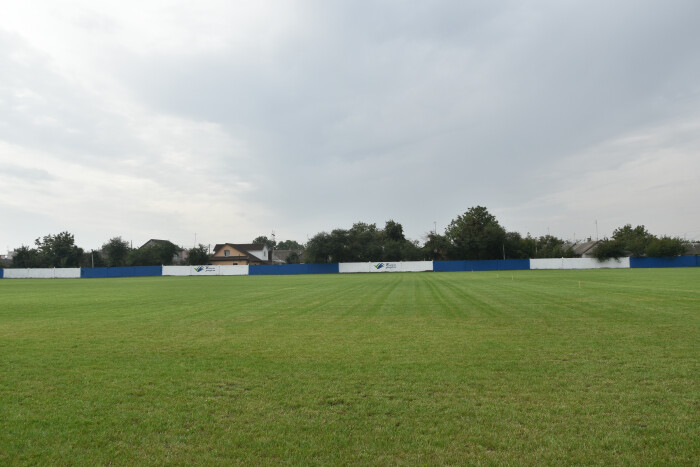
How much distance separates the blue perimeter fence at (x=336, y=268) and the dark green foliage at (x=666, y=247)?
146cm

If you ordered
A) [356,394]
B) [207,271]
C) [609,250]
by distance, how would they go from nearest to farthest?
[356,394] < [609,250] < [207,271]

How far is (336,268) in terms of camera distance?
2970 inches

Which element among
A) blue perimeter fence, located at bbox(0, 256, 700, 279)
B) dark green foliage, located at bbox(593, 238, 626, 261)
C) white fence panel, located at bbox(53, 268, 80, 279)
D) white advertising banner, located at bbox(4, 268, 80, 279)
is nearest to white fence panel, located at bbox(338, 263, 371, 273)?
blue perimeter fence, located at bbox(0, 256, 700, 279)

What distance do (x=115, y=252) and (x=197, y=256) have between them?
20.1 m

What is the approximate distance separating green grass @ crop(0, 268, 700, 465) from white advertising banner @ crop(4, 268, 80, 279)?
248 feet

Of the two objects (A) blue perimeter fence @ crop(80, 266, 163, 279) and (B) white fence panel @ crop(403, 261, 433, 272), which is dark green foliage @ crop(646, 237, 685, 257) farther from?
(A) blue perimeter fence @ crop(80, 266, 163, 279)

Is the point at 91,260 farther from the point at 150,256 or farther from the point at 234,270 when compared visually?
the point at 234,270

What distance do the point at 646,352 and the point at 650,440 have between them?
4314 millimetres

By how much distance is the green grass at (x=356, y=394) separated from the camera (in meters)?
3.87

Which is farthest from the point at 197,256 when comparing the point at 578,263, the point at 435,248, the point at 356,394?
the point at 356,394

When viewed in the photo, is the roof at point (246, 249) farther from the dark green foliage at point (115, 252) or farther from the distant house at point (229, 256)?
the dark green foliage at point (115, 252)

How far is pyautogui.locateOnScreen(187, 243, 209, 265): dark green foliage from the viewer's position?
85.4 m

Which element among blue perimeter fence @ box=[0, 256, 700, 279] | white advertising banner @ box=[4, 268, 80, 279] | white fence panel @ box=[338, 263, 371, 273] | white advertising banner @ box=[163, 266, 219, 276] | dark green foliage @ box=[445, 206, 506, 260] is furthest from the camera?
dark green foliage @ box=[445, 206, 506, 260]

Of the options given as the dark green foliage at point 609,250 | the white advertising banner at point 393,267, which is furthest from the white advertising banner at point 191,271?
the dark green foliage at point 609,250
